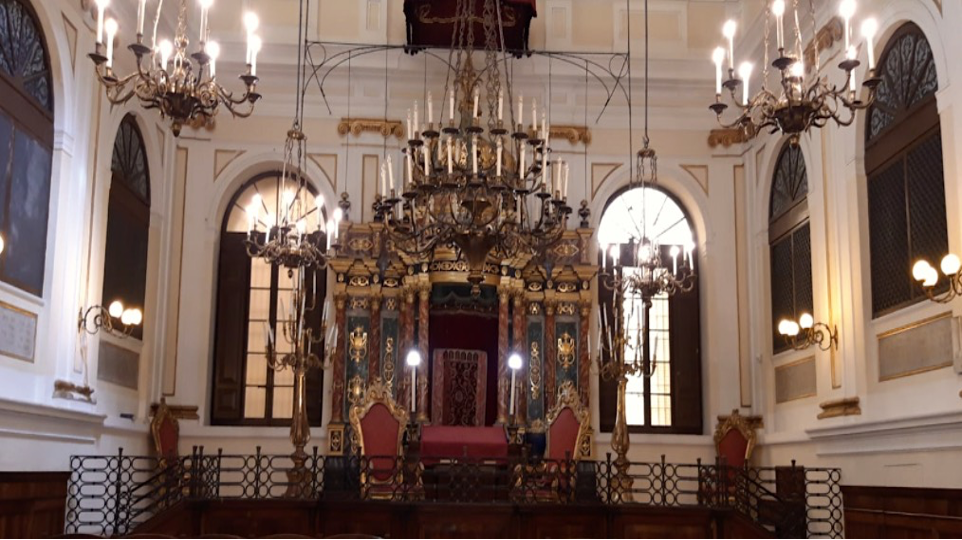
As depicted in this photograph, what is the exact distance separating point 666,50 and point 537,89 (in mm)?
2047

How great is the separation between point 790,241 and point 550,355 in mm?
3545

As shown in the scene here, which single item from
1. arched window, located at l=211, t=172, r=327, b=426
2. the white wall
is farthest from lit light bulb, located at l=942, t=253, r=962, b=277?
arched window, located at l=211, t=172, r=327, b=426

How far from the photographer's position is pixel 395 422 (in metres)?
13.3

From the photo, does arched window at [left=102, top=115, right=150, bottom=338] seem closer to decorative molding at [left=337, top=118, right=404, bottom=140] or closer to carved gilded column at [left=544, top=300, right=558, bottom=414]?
decorative molding at [left=337, top=118, right=404, bottom=140]

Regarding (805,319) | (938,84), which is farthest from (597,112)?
(938,84)

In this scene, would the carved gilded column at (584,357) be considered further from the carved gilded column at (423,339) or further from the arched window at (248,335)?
the arched window at (248,335)

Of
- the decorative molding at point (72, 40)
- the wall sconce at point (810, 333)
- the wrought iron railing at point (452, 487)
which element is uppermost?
the decorative molding at point (72, 40)

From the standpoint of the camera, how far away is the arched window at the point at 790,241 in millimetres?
13172

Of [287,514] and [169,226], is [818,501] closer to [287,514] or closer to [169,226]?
[287,514]

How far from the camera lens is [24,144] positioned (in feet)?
34.2

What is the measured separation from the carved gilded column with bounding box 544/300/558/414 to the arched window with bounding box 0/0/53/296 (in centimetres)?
658

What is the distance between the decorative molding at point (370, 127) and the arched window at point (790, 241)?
17.7 ft

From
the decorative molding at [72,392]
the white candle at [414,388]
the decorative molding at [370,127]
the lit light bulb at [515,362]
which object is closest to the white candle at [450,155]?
the decorative molding at [72,392]

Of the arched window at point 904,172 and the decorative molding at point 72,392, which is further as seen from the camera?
the decorative molding at point 72,392
